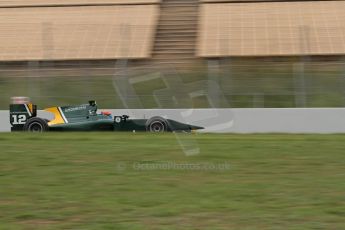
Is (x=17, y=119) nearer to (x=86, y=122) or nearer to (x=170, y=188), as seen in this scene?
(x=86, y=122)

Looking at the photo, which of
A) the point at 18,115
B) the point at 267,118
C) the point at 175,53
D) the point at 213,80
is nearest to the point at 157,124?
the point at 213,80

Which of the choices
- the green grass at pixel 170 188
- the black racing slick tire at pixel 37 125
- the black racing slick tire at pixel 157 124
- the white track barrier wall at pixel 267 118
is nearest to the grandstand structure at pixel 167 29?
the white track barrier wall at pixel 267 118

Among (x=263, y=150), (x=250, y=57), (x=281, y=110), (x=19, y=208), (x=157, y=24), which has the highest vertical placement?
(x=157, y=24)

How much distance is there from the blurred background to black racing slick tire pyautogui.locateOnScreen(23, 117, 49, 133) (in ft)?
6.05

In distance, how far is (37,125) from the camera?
13.5 metres

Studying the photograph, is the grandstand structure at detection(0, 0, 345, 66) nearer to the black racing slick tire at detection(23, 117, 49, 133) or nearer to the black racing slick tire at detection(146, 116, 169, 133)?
the black racing slick tire at detection(23, 117, 49, 133)

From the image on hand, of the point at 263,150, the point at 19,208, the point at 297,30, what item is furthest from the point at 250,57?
the point at 19,208

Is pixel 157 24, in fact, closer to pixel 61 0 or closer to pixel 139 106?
pixel 61 0

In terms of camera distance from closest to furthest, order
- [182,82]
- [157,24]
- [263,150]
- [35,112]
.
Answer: [263,150]
[35,112]
[182,82]
[157,24]

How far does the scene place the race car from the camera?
13.2 m

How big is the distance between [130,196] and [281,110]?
9.19 m

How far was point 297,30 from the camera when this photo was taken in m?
19.6

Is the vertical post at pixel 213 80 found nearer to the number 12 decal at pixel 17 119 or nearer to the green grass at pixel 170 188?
the number 12 decal at pixel 17 119

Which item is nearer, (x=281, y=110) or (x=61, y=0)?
(x=281, y=110)
